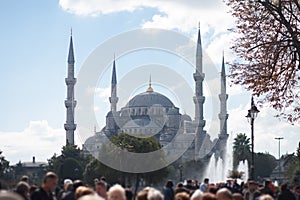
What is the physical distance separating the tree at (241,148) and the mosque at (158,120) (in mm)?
23039

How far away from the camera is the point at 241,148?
103 m

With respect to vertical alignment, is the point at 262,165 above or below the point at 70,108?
below

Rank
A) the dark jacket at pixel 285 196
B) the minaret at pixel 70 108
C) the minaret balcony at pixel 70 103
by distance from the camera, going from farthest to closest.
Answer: the minaret at pixel 70 108
the minaret balcony at pixel 70 103
the dark jacket at pixel 285 196

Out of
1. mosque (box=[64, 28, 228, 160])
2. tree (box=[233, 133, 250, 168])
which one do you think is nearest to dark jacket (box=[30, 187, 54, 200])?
tree (box=[233, 133, 250, 168])

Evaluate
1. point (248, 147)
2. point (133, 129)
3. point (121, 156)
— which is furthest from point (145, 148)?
point (133, 129)

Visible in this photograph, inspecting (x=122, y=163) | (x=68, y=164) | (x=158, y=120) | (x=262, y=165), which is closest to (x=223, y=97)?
(x=158, y=120)

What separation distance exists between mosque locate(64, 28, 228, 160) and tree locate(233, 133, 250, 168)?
2304cm

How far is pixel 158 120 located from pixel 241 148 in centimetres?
5031

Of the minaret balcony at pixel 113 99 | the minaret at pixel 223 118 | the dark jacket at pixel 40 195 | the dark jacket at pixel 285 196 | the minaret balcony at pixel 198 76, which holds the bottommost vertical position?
the dark jacket at pixel 285 196

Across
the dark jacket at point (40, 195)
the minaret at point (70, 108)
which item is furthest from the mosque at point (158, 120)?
the dark jacket at point (40, 195)

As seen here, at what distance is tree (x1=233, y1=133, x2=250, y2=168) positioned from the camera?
329ft

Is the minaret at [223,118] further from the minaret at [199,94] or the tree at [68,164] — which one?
the tree at [68,164]

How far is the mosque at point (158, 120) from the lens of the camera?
127 metres

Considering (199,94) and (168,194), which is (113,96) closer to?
(199,94)
